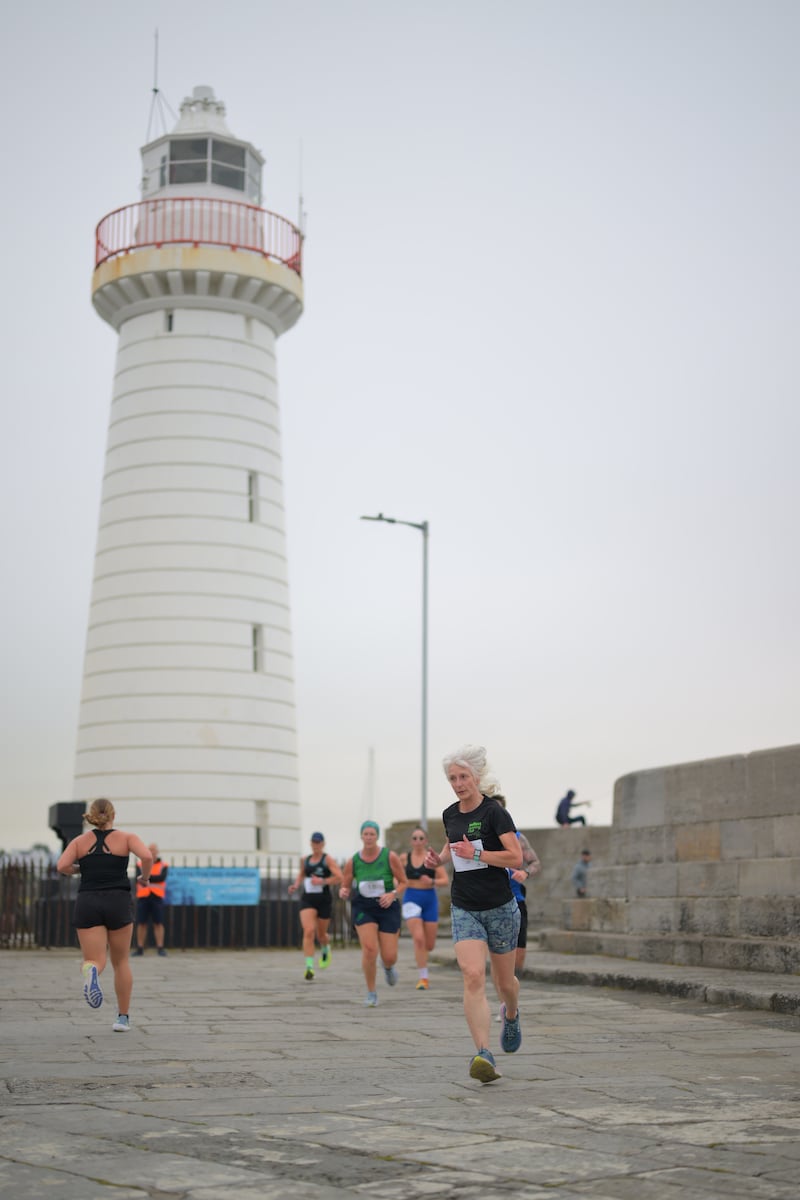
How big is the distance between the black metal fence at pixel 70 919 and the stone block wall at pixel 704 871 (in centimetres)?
958

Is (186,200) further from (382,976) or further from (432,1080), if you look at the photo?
(432,1080)

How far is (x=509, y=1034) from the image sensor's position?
9328 mm

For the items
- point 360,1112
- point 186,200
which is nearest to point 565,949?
point 360,1112

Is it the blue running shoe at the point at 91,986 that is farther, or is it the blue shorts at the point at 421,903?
the blue shorts at the point at 421,903

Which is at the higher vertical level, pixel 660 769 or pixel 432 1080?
pixel 660 769

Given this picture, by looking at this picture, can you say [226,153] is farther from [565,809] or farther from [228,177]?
[565,809]

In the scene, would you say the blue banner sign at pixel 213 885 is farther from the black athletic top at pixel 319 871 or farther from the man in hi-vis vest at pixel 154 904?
the black athletic top at pixel 319 871

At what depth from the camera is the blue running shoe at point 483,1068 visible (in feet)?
26.7

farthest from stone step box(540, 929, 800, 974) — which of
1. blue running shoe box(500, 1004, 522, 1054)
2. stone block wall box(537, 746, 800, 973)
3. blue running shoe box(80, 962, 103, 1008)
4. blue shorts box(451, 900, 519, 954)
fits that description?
blue running shoe box(80, 962, 103, 1008)

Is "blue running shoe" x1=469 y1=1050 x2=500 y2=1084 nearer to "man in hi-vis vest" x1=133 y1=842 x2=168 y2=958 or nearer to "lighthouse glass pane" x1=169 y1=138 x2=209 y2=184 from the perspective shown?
"man in hi-vis vest" x1=133 y1=842 x2=168 y2=958

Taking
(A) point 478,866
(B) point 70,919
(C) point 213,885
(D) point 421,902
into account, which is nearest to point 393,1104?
(A) point 478,866

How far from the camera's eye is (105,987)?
16.0 metres

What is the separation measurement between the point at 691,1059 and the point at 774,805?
6372mm

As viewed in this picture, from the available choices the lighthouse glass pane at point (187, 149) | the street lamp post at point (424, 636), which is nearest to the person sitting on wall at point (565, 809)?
the street lamp post at point (424, 636)
